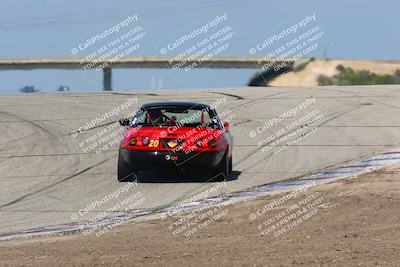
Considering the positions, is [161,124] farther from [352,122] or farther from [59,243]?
[352,122]

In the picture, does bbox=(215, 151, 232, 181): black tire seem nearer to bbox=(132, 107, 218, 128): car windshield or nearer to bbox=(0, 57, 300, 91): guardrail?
bbox=(132, 107, 218, 128): car windshield

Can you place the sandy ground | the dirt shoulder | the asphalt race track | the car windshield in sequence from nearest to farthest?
1. the dirt shoulder
2. the asphalt race track
3. the car windshield
4. the sandy ground

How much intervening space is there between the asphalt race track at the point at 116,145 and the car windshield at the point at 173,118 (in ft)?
3.13

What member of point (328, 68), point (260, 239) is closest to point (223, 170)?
point (260, 239)

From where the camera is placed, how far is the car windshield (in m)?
15.6

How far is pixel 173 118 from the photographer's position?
1587cm

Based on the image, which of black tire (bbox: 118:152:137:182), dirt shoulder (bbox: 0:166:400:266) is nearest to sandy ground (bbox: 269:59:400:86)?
black tire (bbox: 118:152:137:182)

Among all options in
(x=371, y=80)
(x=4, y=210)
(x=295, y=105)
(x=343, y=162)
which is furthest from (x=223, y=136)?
(x=371, y=80)

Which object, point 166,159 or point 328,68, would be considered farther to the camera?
point 328,68

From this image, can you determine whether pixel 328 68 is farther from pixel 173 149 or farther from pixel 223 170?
pixel 173 149

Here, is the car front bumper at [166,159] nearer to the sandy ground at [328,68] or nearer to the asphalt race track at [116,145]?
the asphalt race track at [116,145]

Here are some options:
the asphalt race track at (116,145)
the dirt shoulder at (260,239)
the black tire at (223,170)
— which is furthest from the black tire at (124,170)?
the dirt shoulder at (260,239)

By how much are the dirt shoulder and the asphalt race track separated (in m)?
1.77

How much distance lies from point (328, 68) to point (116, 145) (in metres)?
13.8
